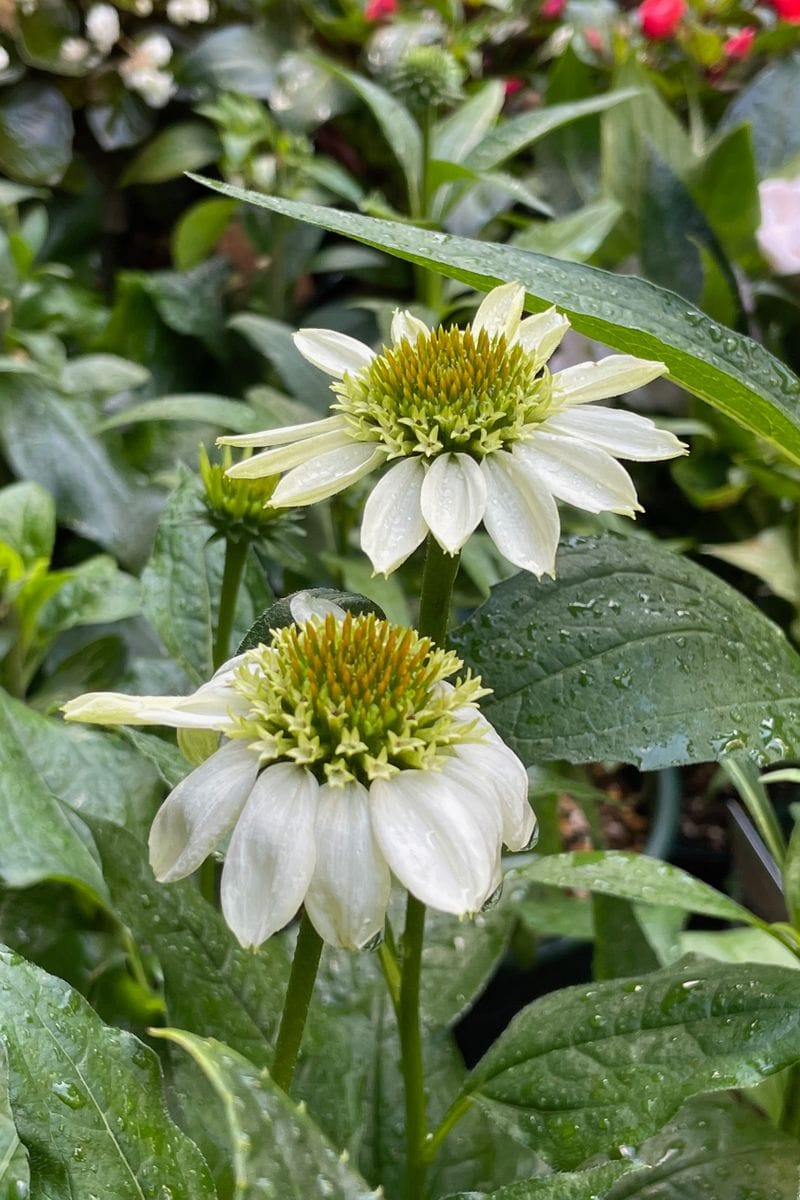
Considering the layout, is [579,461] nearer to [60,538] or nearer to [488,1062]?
[488,1062]

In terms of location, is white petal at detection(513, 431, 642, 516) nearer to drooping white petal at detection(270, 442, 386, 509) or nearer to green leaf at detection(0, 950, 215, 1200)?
drooping white petal at detection(270, 442, 386, 509)

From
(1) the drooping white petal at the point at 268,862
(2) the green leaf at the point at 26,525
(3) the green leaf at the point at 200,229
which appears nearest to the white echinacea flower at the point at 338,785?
(1) the drooping white petal at the point at 268,862

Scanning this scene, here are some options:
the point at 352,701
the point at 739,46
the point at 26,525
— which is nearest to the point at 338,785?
the point at 352,701

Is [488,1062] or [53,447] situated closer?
[488,1062]

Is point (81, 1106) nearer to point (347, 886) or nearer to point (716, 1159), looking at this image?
point (347, 886)

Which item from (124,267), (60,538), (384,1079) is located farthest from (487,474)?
(124,267)

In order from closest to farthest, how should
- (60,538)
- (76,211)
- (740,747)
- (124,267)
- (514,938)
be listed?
(740,747)
(514,938)
(60,538)
(76,211)
(124,267)

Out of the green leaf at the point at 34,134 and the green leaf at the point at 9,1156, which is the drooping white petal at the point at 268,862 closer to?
the green leaf at the point at 9,1156
